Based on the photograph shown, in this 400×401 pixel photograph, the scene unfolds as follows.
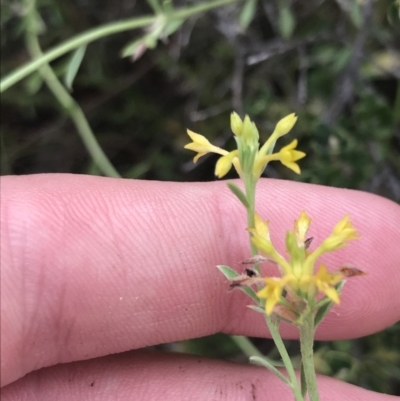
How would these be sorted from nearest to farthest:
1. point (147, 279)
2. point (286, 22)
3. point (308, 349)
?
1. point (308, 349)
2. point (147, 279)
3. point (286, 22)

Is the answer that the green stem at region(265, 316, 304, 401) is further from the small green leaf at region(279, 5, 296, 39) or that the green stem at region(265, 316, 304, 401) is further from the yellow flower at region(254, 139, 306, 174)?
the small green leaf at region(279, 5, 296, 39)

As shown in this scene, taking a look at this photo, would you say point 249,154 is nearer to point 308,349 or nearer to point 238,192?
point 238,192

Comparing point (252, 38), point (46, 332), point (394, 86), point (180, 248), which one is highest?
point (252, 38)

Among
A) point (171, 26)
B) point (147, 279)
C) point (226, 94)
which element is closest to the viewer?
point (147, 279)

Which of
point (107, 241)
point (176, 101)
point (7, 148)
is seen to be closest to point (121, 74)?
point (176, 101)

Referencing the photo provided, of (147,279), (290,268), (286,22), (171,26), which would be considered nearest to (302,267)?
(290,268)

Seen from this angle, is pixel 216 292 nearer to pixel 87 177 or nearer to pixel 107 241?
pixel 107 241

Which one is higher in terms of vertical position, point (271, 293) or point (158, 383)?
point (271, 293)

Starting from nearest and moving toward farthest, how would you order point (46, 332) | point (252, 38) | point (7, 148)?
point (46, 332) < point (252, 38) < point (7, 148)
